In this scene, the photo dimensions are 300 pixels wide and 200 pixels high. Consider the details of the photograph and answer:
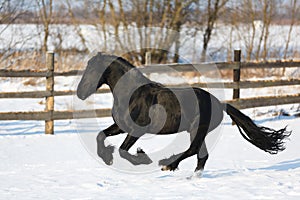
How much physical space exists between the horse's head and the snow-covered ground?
0.92 m

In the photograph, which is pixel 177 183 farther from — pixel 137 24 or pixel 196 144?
pixel 137 24

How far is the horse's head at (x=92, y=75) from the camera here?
4.64 meters

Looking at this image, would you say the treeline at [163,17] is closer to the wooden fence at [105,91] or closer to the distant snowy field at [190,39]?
the distant snowy field at [190,39]

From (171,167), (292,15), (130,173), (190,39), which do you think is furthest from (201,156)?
(190,39)

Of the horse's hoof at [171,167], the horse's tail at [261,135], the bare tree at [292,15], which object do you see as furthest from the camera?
the bare tree at [292,15]

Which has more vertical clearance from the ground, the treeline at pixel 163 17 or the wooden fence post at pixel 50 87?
the treeline at pixel 163 17

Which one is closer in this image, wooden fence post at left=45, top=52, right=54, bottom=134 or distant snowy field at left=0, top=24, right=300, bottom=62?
wooden fence post at left=45, top=52, right=54, bottom=134

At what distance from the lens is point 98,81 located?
4.66m

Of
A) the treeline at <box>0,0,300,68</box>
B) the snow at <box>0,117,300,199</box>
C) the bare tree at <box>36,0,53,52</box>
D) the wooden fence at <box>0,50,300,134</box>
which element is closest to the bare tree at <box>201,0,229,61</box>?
the treeline at <box>0,0,300,68</box>

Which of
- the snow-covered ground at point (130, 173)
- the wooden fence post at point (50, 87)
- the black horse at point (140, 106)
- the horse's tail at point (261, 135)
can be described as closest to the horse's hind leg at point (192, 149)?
the black horse at point (140, 106)

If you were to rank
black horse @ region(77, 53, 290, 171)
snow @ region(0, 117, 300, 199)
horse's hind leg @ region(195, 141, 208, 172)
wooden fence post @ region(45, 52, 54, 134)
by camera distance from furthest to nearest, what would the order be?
wooden fence post @ region(45, 52, 54, 134), horse's hind leg @ region(195, 141, 208, 172), black horse @ region(77, 53, 290, 171), snow @ region(0, 117, 300, 199)

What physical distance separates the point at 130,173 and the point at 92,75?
1213mm

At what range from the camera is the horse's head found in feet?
15.2

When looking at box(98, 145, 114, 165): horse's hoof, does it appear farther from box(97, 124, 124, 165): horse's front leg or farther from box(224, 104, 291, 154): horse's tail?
box(224, 104, 291, 154): horse's tail
